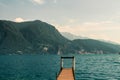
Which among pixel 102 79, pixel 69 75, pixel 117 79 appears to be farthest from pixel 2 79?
pixel 69 75

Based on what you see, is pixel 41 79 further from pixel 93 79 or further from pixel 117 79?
pixel 117 79

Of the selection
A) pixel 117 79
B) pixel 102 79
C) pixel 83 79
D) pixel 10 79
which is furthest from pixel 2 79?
pixel 117 79

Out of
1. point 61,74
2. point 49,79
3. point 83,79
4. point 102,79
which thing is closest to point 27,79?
point 49,79

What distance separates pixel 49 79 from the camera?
7475cm

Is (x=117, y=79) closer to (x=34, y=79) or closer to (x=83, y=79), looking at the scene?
(x=83, y=79)

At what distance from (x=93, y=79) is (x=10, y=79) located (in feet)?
86.1

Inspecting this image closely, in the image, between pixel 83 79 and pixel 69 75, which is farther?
pixel 83 79

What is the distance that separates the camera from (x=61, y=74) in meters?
41.0

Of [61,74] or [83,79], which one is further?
[83,79]

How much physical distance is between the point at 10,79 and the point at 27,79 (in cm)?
571

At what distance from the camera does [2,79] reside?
251ft

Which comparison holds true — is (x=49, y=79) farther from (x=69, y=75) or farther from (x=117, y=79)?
(x=69, y=75)

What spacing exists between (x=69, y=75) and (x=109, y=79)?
125 feet

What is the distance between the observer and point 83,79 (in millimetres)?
73500
